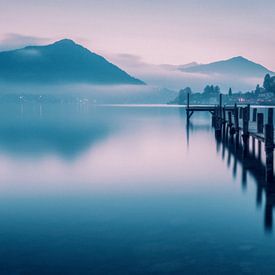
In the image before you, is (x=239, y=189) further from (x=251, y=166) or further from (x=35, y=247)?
(x=35, y=247)

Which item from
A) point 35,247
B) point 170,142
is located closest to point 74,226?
point 35,247

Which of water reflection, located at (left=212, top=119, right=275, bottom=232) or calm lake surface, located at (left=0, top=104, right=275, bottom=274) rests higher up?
water reflection, located at (left=212, top=119, right=275, bottom=232)

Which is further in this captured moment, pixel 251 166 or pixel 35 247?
pixel 251 166

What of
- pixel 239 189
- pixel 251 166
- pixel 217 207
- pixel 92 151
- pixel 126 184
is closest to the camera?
pixel 217 207

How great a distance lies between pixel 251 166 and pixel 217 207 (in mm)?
8787

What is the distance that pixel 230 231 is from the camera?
1090 centimetres

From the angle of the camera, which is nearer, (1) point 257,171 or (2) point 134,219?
(2) point 134,219

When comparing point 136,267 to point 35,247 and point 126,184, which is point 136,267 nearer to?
point 35,247

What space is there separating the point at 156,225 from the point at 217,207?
3.51 m

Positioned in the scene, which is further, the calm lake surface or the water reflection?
the water reflection

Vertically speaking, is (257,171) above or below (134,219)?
above

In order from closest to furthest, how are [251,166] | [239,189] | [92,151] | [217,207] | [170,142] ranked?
[217,207], [239,189], [251,166], [92,151], [170,142]

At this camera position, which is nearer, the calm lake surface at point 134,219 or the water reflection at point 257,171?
the calm lake surface at point 134,219

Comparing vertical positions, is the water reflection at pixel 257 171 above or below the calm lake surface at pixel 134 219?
above
